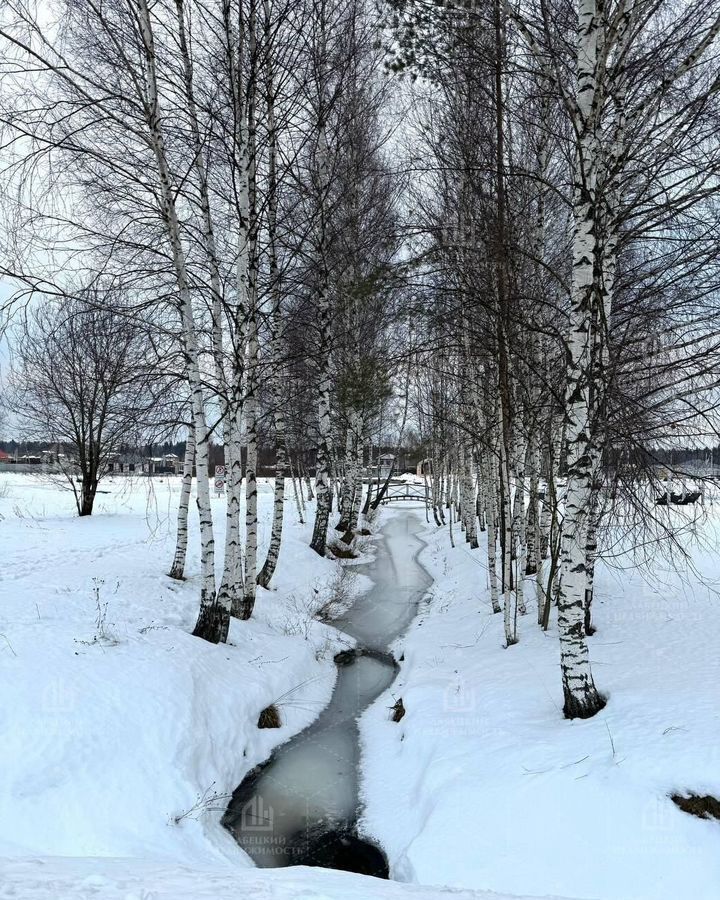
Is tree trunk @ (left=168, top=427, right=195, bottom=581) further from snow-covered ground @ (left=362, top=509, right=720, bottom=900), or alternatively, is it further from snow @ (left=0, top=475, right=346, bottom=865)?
snow-covered ground @ (left=362, top=509, right=720, bottom=900)

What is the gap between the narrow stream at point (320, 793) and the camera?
Result: 4.58 m

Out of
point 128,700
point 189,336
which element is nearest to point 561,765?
point 128,700

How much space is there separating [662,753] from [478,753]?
163cm

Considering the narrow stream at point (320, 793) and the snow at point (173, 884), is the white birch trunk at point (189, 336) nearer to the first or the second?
the narrow stream at point (320, 793)

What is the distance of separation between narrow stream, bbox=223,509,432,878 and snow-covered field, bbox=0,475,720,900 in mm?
199

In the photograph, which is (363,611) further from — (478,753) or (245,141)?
(245,141)

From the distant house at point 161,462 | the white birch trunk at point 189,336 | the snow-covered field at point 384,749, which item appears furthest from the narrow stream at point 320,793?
the distant house at point 161,462

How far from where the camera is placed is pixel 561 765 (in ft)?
13.8

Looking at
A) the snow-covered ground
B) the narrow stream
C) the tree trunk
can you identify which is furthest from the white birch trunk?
the snow-covered ground

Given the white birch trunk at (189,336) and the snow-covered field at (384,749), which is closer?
the snow-covered field at (384,749)

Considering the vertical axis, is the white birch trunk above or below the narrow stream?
above

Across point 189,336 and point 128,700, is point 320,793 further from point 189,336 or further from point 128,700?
point 189,336

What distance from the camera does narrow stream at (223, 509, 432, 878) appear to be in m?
4.58

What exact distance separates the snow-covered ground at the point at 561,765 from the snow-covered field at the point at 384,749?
16 millimetres
